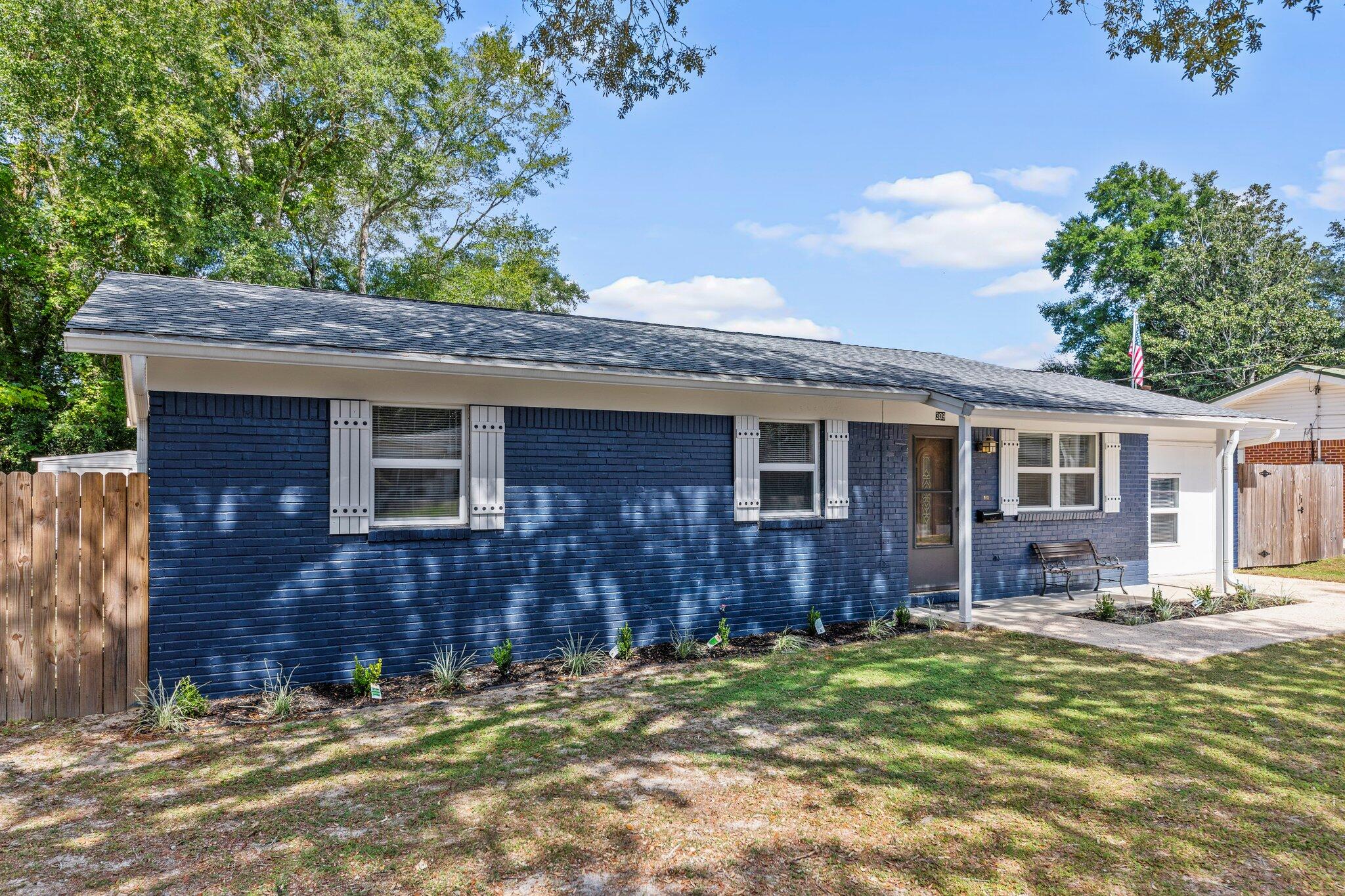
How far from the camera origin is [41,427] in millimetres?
15695

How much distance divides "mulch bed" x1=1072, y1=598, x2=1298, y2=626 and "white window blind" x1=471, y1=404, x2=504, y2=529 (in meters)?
6.88

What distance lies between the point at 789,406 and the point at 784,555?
63.8 inches

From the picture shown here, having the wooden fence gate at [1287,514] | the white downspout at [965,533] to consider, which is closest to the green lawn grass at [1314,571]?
the wooden fence gate at [1287,514]

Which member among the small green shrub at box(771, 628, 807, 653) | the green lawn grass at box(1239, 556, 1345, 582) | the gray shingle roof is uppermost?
the gray shingle roof

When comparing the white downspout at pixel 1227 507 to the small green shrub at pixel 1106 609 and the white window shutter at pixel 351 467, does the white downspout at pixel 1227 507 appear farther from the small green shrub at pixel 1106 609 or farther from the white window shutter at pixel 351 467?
the white window shutter at pixel 351 467

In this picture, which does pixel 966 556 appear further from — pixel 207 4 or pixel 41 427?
pixel 207 4

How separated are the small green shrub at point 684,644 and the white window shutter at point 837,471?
2.09 meters

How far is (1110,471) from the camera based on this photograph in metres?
10.7

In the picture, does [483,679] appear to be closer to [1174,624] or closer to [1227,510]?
[1174,624]

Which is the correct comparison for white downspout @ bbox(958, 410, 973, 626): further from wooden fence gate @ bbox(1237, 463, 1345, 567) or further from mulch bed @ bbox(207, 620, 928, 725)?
wooden fence gate @ bbox(1237, 463, 1345, 567)

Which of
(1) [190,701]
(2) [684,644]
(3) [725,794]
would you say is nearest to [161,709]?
(1) [190,701]

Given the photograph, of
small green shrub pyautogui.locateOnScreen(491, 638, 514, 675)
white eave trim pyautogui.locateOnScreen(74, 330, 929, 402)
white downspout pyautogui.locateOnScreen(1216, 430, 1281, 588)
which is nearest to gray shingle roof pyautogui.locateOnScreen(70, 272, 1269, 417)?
white eave trim pyautogui.locateOnScreen(74, 330, 929, 402)

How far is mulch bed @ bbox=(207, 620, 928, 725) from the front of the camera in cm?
538

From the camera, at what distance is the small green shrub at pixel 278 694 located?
5.25 metres
